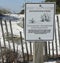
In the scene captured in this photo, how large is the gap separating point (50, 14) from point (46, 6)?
5.3 inches

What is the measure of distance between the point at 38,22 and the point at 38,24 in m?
0.03

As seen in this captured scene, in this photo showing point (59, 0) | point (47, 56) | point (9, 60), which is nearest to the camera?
point (9, 60)

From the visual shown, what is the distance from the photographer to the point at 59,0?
21719 millimetres

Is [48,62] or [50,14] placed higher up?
[50,14]

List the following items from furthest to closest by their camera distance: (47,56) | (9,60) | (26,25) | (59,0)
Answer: (59,0) → (47,56) → (9,60) → (26,25)

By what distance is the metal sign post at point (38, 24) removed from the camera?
186 inches

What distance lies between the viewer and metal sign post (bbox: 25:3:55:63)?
4719 millimetres

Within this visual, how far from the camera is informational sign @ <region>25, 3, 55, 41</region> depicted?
4719mm

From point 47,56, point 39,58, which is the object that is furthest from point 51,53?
point 39,58

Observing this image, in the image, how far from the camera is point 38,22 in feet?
15.6

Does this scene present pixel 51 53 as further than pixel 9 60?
Yes

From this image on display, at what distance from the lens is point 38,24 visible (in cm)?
473

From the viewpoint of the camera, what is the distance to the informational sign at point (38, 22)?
186 inches

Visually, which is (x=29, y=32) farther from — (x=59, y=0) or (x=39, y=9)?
(x=59, y=0)
